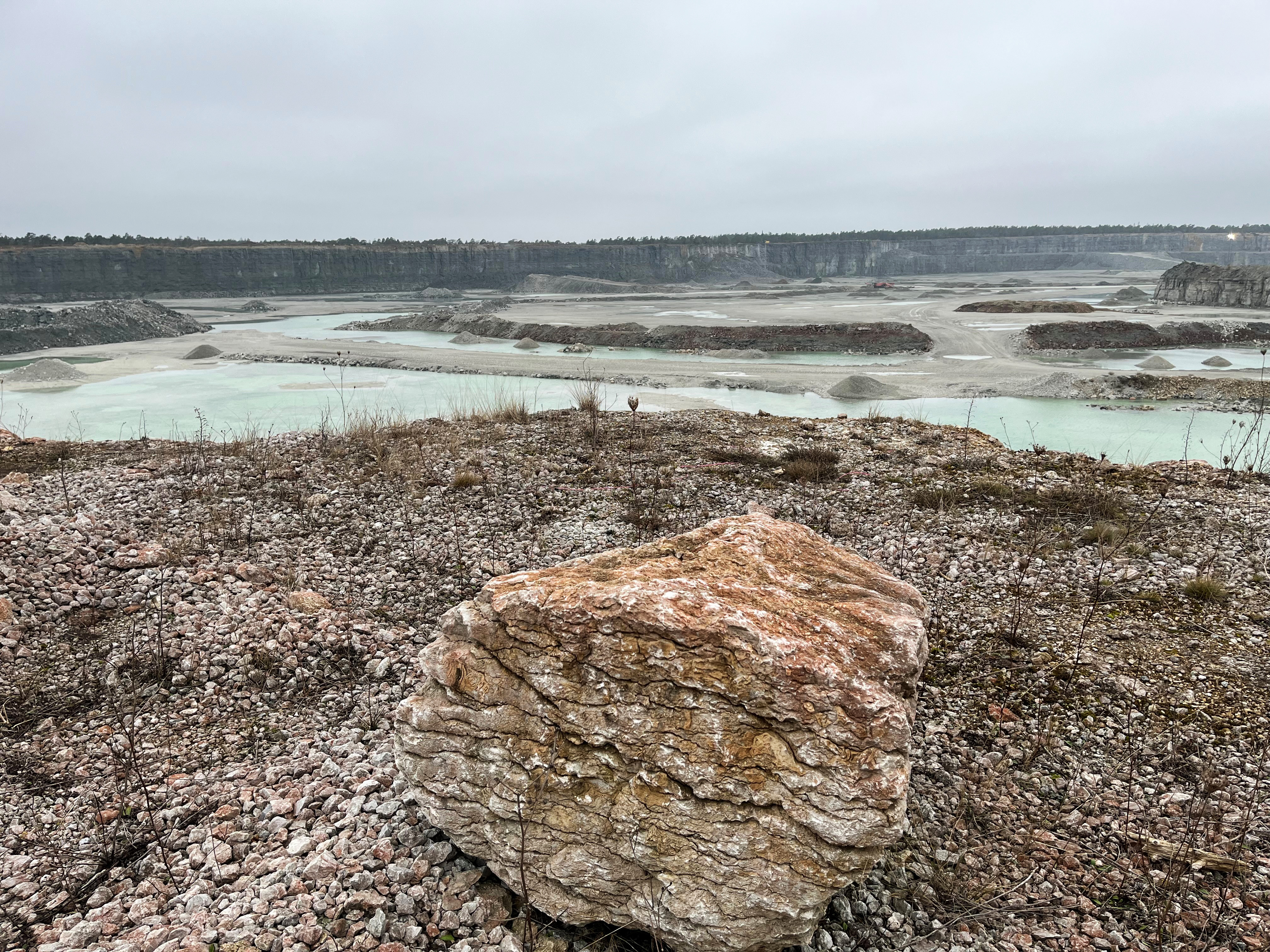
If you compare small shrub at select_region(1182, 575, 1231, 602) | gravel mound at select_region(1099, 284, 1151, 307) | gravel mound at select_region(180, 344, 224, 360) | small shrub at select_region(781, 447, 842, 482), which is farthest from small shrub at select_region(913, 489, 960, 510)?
gravel mound at select_region(1099, 284, 1151, 307)

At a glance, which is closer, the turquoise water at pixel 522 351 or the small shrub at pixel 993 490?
the small shrub at pixel 993 490

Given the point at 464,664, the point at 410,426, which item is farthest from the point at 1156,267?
the point at 464,664

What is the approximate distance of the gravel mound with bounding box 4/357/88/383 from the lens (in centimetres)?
2384

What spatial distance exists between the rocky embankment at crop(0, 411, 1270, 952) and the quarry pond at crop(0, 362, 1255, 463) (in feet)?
18.8

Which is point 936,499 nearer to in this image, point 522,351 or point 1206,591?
point 1206,591

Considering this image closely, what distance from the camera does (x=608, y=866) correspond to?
3158 mm

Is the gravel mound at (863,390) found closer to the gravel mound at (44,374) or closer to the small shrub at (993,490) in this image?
the small shrub at (993,490)

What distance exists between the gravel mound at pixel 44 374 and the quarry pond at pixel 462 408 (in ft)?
3.85

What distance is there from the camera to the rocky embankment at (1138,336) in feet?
99.6

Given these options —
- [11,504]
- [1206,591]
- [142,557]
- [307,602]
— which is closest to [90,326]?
[11,504]

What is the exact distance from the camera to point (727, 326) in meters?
37.8

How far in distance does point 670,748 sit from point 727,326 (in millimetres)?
36044

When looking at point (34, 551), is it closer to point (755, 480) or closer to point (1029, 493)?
point (755, 480)

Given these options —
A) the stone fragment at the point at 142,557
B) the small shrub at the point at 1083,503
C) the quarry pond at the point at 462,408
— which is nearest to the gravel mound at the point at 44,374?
the quarry pond at the point at 462,408
